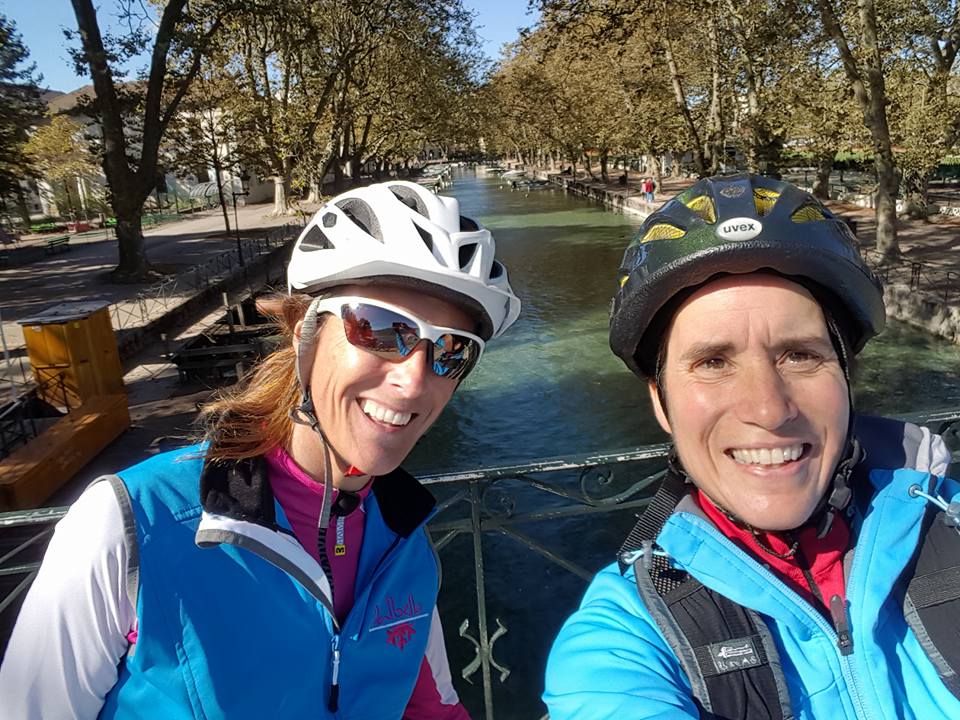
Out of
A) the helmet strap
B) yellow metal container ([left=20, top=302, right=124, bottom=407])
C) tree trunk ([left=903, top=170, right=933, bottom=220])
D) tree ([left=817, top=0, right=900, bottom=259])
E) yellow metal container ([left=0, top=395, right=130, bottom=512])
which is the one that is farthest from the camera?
tree trunk ([left=903, top=170, right=933, bottom=220])

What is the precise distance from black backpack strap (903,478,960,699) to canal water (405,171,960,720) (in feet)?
5.77

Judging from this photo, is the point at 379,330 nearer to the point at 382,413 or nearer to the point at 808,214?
the point at 382,413

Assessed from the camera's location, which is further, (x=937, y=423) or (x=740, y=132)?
(x=740, y=132)

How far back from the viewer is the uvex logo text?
1698mm

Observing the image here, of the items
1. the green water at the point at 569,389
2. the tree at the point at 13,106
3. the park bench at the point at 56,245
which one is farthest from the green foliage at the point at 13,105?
the green water at the point at 569,389

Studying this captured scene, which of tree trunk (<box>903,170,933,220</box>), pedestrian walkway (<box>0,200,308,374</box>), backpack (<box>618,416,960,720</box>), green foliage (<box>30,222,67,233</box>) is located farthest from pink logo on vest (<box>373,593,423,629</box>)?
green foliage (<box>30,222,67,233</box>)

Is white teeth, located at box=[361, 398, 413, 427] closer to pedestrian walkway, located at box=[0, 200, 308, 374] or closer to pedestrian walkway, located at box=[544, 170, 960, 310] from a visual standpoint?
pedestrian walkway, located at box=[544, 170, 960, 310]

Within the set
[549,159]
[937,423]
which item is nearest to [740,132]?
[937,423]

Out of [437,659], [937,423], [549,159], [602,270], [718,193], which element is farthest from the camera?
[549,159]

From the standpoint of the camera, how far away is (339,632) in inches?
68.8

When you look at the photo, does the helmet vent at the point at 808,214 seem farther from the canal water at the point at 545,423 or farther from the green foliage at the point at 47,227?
the green foliage at the point at 47,227

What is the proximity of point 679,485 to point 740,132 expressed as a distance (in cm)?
3004

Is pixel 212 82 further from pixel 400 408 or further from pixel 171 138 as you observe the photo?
pixel 400 408

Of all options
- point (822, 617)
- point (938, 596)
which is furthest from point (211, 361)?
point (938, 596)
